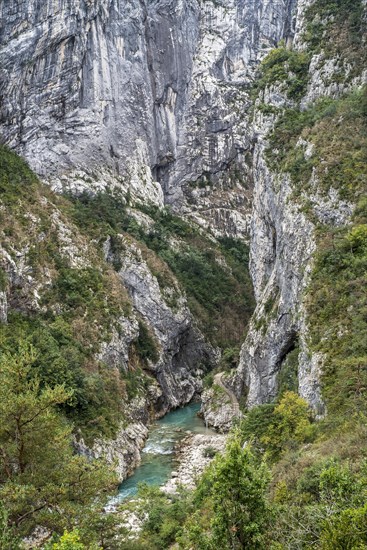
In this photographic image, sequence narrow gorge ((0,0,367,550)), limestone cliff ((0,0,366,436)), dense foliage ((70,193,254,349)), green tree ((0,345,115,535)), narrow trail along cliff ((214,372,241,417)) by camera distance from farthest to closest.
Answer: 1. dense foliage ((70,193,254,349))
2. narrow trail along cliff ((214,372,241,417))
3. limestone cliff ((0,0,366,436))
4. narrow gorge ((0,0,367,550))
5. green tree ((0,345,115,535))

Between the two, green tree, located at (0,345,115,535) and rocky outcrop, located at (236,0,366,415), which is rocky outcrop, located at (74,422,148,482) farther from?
green tree, located at (0,345,115,535)

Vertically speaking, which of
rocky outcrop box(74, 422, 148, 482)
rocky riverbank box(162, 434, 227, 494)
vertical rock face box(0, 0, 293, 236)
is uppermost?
vertical rock face box(0, 0, 293, 236)

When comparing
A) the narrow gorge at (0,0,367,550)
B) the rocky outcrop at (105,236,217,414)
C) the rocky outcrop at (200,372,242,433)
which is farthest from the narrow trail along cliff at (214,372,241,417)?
the rocky outcrop at (105,236,217,414)

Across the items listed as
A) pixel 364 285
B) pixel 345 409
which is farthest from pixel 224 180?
pixel 345 409

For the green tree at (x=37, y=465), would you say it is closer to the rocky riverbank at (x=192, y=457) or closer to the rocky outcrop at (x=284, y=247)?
the rocky outcrop at (x=284, y=247)

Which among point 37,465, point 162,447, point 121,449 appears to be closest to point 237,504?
point 37,465

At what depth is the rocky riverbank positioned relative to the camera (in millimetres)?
29156

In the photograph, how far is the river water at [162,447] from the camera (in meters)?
30.7

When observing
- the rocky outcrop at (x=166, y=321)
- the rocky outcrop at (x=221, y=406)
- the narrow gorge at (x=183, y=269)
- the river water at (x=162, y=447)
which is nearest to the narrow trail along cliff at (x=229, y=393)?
the rocky outcrop at (x=221, y=406)

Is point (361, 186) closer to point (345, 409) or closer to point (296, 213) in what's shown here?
point (296, 213)

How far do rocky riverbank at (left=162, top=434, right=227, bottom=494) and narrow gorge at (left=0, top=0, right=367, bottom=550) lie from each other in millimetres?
342

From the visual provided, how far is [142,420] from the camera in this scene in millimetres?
41188

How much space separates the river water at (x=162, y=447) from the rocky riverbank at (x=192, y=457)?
63cm

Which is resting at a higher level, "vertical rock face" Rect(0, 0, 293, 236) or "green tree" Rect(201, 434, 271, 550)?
"vertical rock face" Rect(0, 0, 293, 236)
